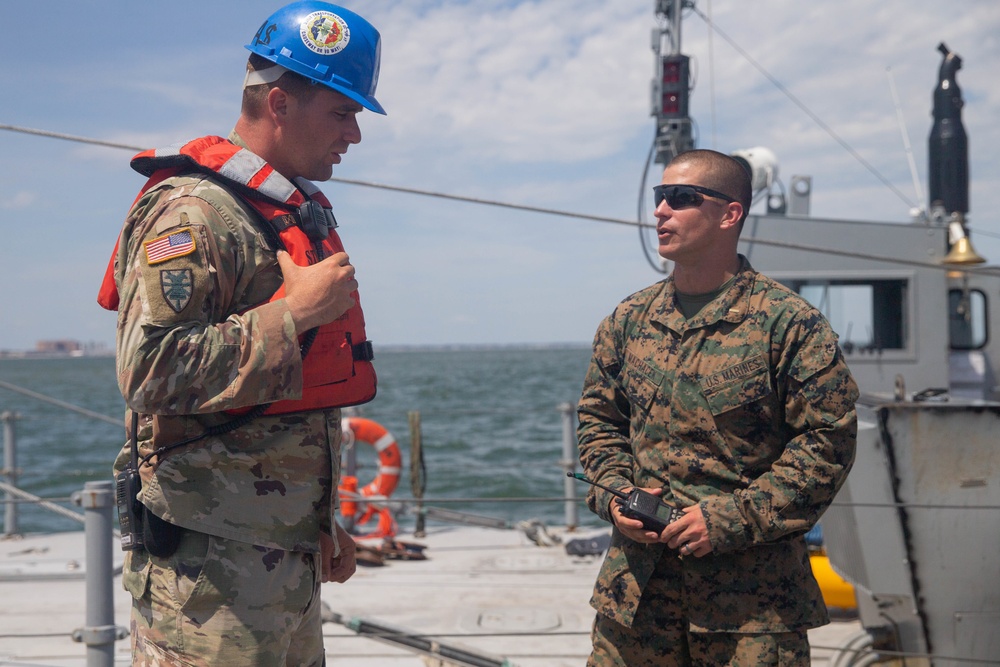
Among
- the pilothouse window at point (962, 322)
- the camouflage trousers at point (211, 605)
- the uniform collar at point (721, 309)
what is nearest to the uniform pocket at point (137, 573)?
the camouflage trousers at point (211, 605)

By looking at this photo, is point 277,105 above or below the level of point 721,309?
above

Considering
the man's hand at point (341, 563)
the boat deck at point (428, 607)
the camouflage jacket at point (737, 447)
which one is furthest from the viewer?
the boat deck at point (428, 607)

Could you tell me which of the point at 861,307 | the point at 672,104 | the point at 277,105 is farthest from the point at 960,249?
the point at 277,105

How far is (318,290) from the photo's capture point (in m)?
1.70

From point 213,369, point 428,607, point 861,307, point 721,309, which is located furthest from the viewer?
point 861,307

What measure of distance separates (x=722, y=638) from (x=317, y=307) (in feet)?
4.30

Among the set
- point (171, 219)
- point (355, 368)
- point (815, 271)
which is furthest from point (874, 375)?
point (171, 219)

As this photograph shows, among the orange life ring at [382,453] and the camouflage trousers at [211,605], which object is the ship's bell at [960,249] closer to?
the orange life ring at [382,453]

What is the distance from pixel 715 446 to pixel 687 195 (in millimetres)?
685

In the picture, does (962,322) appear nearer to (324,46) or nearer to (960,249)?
(960,249)

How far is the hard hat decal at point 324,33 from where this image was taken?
181 centimetres

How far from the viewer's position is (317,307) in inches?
66.7

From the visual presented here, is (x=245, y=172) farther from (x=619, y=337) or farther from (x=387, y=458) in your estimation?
(x=387, y=458)

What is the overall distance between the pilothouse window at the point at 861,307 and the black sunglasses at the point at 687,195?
4.15 metres
